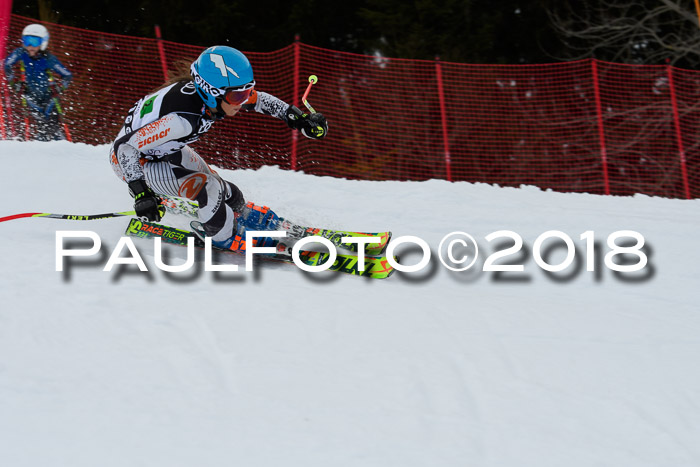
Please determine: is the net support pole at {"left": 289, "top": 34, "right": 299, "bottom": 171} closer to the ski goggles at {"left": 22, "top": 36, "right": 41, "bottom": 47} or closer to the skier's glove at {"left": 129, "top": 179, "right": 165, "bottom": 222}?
the ski goggles at {"left": 22, "top": 36, "right": 41, "bottom": 47}

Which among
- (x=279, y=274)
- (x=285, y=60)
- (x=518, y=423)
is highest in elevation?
(x=285, y=60)

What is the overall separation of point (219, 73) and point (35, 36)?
437 centimetres

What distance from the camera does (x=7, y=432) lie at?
8.94 ft

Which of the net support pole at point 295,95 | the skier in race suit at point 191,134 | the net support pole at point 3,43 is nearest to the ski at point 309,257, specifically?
the skier in race suit at point 191,134

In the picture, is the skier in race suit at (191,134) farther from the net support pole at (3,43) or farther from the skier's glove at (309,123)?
the net support pole at (3,43)

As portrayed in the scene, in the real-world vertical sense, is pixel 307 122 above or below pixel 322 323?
above

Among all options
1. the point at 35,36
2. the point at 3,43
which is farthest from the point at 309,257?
the point at 3,43

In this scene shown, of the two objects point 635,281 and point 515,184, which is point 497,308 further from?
point 515,184

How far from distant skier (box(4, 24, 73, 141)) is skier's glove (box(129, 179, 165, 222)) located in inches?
158

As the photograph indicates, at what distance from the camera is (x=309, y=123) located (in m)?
4.79

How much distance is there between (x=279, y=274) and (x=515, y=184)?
314 inches

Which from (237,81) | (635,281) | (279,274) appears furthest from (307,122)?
(635,281)

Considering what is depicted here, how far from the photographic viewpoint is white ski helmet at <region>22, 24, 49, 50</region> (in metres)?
7.59

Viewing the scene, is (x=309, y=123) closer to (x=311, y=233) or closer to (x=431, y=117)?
(x=311, y=233)
